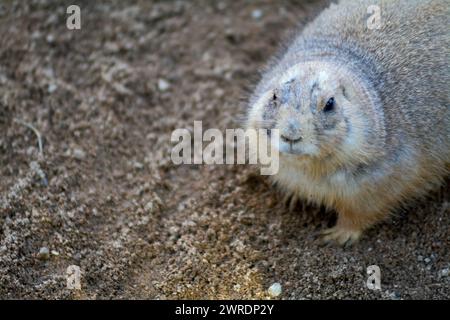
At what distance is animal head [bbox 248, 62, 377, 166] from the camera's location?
4656 mm

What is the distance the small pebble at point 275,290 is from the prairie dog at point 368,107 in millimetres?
677

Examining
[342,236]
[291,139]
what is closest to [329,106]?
[291,139]

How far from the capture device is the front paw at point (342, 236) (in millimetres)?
5449

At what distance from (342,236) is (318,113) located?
1257mm

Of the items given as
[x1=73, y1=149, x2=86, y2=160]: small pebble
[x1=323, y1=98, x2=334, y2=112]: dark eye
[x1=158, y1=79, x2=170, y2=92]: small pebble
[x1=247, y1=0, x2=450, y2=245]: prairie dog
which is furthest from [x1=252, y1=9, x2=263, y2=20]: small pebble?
[x1=323, y1=98, x2=334, y2=112]: dark eye

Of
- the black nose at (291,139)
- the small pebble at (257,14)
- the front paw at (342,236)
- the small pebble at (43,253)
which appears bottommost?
the small pebble at (43,253)

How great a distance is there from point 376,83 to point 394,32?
0.52 m

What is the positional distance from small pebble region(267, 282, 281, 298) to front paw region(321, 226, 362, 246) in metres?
0.61

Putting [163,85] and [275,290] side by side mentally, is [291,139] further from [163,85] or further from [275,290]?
[163,85]

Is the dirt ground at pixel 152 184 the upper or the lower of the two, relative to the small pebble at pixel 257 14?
lower

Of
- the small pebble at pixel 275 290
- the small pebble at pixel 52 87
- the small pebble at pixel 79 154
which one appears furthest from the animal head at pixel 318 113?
the small pebble at pixel 52 87

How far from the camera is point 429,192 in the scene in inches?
221

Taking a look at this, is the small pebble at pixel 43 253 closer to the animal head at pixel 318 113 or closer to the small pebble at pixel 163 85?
the animal head at pixel 318 113

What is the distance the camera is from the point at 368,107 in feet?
16.7
